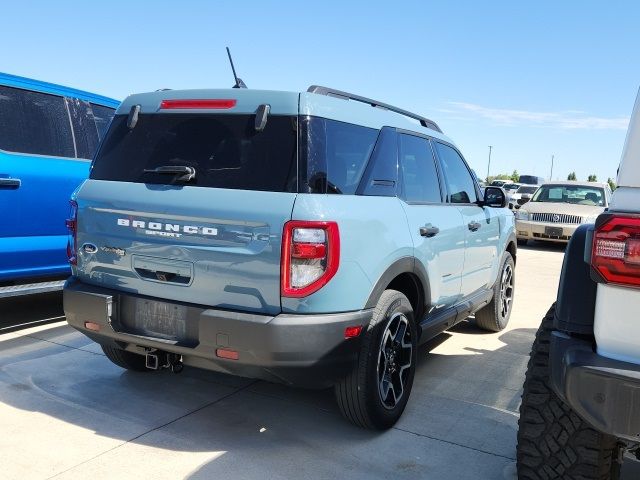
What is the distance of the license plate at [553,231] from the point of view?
537 inches

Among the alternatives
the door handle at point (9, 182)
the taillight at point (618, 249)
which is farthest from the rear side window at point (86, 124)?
the taillight at point (618, 249)

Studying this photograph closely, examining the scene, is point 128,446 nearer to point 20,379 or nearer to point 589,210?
point 20,379

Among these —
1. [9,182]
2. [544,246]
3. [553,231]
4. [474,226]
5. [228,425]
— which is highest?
[9,182]

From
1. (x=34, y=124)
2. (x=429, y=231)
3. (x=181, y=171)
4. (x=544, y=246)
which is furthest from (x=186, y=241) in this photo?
(x=544, y=246)

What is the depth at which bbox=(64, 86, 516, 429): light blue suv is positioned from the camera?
9.41 feet

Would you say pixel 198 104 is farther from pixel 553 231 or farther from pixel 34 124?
pixel 553 231

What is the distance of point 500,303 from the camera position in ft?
19.1

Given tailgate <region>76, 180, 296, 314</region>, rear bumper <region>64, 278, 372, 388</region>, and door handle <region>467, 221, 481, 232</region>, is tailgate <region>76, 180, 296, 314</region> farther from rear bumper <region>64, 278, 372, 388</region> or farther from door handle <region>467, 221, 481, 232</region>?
door handle <region>467, 221, 481, 232</region>

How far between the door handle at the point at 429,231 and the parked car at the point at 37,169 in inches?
127

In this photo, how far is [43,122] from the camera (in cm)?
520

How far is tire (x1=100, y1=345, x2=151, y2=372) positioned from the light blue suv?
27.4 inches

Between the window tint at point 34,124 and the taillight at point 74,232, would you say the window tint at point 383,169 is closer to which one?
the taillight at point 74,232

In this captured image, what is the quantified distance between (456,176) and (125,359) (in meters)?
2.86

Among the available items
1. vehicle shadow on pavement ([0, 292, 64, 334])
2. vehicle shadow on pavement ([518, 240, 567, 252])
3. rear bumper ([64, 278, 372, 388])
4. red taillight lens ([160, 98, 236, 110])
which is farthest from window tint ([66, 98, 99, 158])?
vehicle shadow on pavement ([518, 240, 567, 252])
